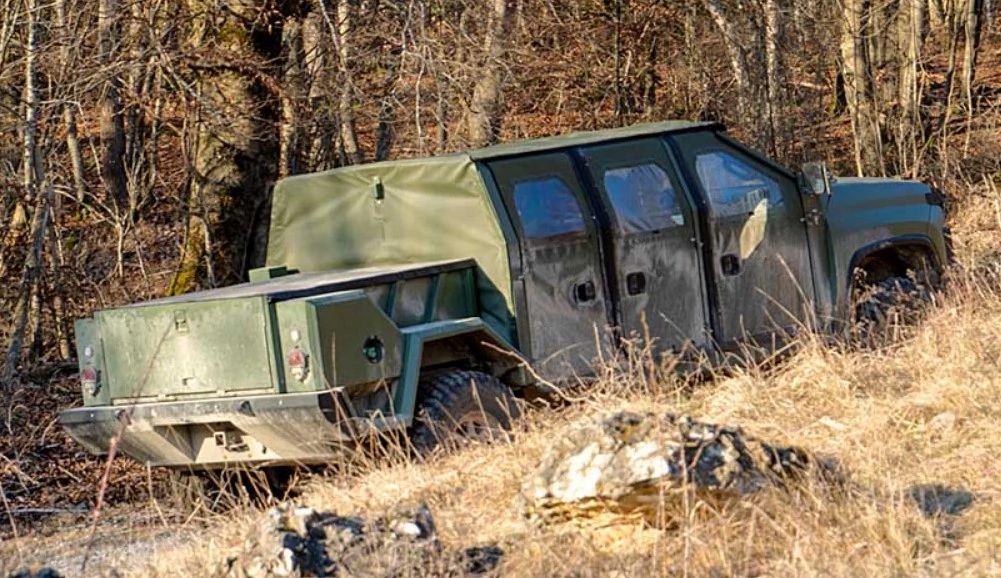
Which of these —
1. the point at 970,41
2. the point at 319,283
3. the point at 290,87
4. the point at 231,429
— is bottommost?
the point at 231,429

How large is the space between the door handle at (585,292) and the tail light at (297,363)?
6.26 ft

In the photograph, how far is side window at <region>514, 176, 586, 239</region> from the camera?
940 cm

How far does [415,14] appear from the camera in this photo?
1476 centimetres

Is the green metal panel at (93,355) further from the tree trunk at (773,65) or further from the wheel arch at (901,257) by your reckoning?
the tree trunk at (773,65)

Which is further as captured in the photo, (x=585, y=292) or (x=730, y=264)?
(x=730, y=264)

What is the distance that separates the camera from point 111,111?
18938 millimetres

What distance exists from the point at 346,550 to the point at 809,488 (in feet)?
5.23

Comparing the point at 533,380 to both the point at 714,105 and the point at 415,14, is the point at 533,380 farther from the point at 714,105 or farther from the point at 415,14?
the point at 714,105

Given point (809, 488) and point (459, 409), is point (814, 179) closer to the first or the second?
point (459, 409)

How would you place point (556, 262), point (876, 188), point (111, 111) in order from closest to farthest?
point (556, 262) < point (876, 188) < point (111, 111)

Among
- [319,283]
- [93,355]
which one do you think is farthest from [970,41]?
[93,355]

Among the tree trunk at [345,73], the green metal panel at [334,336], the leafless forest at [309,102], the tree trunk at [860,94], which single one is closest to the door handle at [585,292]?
the green metal panel at [334,336]

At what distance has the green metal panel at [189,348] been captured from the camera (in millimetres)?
8344

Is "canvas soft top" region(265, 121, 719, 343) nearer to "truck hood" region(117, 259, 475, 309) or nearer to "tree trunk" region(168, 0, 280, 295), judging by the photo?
"truck hood" region(117, 259, 475, 309)
